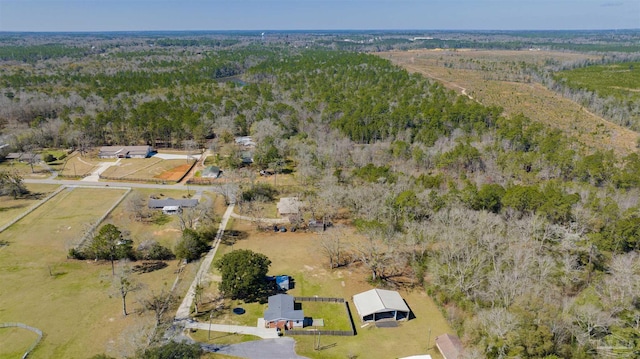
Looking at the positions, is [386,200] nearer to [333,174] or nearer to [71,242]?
[333,174]

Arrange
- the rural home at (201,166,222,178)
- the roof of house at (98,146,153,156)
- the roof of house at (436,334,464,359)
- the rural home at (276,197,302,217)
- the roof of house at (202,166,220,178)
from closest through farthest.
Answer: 1. the roof of house at (436,334,464,359)
2. the rural home at (276,197,302,217)
3. the rural home at (201,166,222,178)
4. the roof of house at (202,166,220,178)
5. the roof of house at (98,146,153,156)

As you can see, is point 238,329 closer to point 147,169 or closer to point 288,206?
point 288,206

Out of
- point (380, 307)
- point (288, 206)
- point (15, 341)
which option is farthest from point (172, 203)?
point (380, 307)

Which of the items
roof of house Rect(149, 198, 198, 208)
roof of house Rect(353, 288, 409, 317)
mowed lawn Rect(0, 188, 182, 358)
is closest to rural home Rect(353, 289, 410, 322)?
roof of house Rect(353, 288, 409, 317)

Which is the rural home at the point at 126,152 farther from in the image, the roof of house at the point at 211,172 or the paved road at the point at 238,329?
the paved road at the point at 238,329

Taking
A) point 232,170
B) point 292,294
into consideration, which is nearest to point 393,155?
point 232,170

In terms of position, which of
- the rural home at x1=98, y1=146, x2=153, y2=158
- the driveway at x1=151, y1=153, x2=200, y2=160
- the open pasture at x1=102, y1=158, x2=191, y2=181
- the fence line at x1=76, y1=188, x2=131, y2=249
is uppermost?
the rural home at x1=98, y1=146, x2=153, y2=158

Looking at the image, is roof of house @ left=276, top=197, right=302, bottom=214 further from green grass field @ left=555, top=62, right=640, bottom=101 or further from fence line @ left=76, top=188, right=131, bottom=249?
green grass field @ left=555, top=62, right=640, bottom=101
